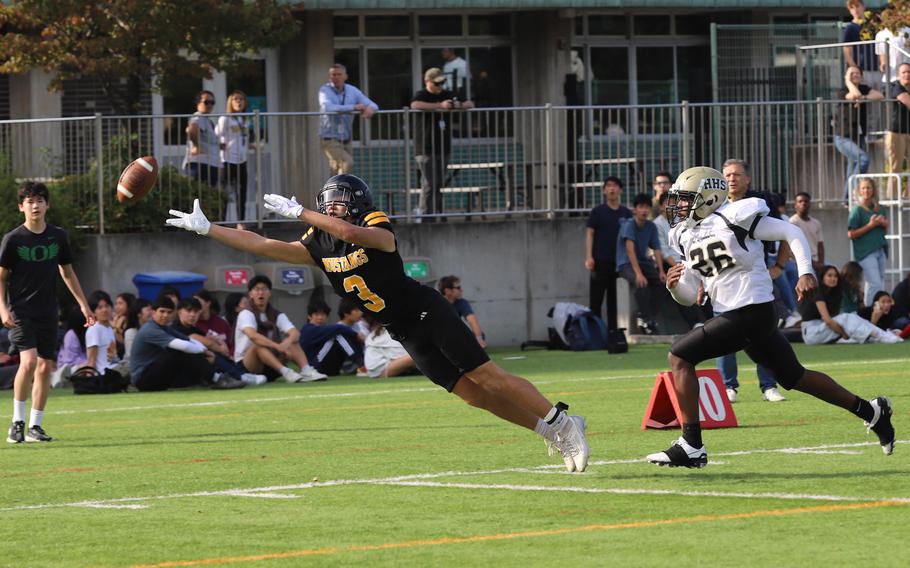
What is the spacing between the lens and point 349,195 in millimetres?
11141

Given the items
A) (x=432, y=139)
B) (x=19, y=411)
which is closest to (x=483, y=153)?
(x=432, y=139)

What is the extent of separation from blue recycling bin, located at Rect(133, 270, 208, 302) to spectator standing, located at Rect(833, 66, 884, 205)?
1036 cm

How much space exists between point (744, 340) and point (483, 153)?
14697 millimetres

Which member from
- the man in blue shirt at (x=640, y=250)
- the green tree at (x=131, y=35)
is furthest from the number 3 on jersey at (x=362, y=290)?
the green tree at (x=131, y=35)

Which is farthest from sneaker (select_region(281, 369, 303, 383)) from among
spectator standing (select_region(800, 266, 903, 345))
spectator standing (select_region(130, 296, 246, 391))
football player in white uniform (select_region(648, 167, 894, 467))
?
football player in white uniform (select_region(648, 167, 894, 467))

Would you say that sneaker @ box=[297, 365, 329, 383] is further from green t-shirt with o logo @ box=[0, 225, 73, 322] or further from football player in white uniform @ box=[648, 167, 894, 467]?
football player in white uniform @ box=[648, 167, 894, 467]

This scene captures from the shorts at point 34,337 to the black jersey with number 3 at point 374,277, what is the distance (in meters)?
4.48

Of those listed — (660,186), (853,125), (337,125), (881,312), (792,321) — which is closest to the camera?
(660,186)

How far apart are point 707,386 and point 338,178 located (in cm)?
401

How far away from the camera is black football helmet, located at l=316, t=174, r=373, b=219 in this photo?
1112 cm

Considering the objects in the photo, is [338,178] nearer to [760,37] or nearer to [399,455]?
[399,455]

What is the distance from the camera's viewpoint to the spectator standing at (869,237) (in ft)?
81.9

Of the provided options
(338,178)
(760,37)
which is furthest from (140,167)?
(760,37)

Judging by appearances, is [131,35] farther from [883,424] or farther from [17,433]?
[883,424]
